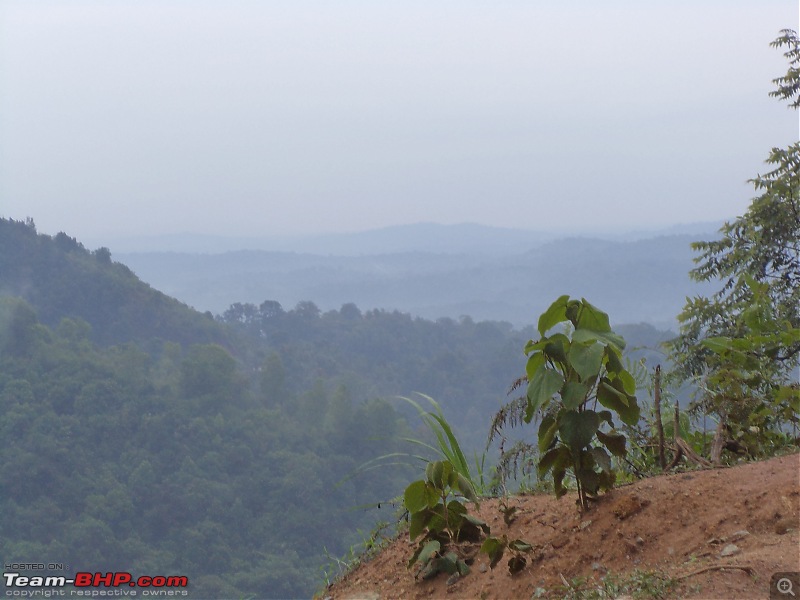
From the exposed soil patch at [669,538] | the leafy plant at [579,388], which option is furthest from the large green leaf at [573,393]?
the exposed soil patch at [669,538]

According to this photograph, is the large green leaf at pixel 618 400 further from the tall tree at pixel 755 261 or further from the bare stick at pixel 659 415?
the tall tree at pixel 755 261

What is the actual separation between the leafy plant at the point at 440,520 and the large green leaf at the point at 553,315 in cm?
54

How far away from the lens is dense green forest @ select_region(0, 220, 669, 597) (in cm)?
3297

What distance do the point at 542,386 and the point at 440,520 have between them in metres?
0.66

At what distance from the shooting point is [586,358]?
227 cm

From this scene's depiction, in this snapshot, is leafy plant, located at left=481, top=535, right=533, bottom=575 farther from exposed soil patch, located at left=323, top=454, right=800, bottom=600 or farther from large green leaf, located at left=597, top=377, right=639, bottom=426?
large green leaf, located at left=597, top=377, right=639, bottom=426

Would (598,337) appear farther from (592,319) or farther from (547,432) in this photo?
(547,432)

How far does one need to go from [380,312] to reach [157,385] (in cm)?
2505

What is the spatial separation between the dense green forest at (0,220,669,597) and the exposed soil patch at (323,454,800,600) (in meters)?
21.8

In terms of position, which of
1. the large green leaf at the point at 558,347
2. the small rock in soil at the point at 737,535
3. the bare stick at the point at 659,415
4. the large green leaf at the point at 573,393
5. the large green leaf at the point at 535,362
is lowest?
the small rock in soil at the point at 737,535

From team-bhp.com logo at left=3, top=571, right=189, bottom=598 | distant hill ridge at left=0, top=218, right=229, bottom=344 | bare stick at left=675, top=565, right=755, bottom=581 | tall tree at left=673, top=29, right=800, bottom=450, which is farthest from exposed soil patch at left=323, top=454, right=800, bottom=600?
distant hill ridge at left=0, top=218, right=229, bottom=344

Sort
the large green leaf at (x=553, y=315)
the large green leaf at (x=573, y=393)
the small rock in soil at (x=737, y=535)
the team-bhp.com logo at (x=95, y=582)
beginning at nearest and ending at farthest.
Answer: the small rock in soil at (x=737, y=535)
the large green leaf at (x=573, y=393)
the large green leaf at (x=553, y=315)
the team-bhp.com logo at (x=95, y=582)

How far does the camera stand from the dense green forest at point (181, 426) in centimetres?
3297

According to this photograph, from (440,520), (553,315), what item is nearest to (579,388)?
(553,315)
